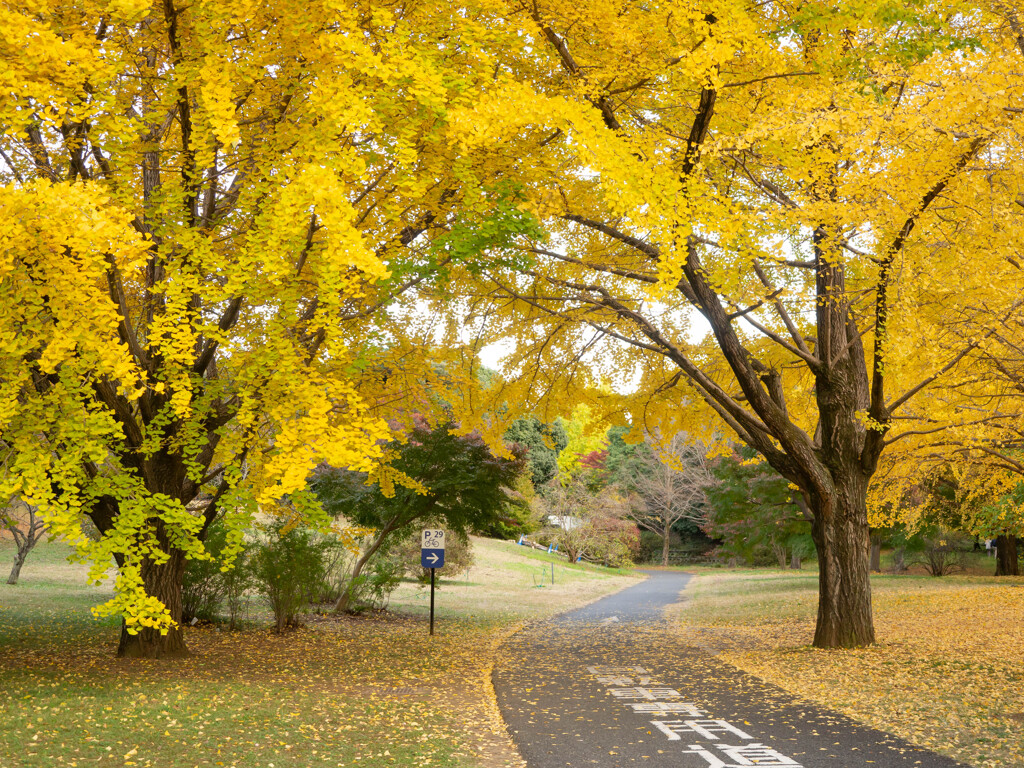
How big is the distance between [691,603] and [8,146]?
Answer: 1983 centimetres

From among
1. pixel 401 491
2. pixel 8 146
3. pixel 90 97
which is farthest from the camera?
pixel 401 491

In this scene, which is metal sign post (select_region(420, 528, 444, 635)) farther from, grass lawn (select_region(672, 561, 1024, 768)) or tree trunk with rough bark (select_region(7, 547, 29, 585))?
tree trunk with rough bark (select_region(7, 547, 29, 585))

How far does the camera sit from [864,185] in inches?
288

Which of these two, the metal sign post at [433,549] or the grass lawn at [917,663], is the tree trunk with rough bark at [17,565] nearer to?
the metal sign post at [433,549]

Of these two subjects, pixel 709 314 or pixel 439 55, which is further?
pixel 709 314

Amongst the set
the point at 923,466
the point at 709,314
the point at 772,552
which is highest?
the point at 709,314

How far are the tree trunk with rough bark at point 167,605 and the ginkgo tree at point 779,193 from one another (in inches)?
219

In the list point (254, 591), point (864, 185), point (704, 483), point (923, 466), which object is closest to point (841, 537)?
point (864, 185)

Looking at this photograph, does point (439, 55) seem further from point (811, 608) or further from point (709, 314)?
point (811, 608)

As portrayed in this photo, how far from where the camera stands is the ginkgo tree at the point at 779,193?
6824 millimetres

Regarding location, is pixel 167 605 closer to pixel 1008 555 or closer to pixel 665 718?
pixel 665 718

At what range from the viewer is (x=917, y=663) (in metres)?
9.45

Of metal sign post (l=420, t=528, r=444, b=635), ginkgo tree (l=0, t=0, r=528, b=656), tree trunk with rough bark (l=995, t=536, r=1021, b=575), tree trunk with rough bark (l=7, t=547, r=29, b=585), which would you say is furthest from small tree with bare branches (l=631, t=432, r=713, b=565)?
ginkgo tree (l=0, t=0, r=528, b=656)

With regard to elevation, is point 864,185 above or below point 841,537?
above
